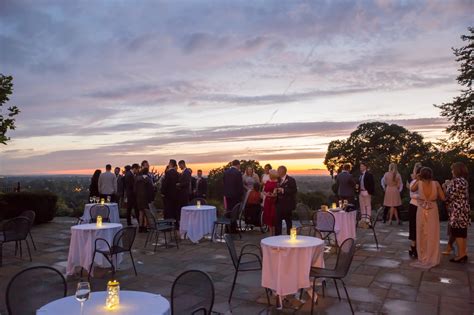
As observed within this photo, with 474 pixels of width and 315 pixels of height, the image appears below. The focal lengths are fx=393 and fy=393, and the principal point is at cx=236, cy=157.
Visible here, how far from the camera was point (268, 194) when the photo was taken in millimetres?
7922

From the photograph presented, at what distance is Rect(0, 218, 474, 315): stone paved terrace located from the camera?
4.58 meters

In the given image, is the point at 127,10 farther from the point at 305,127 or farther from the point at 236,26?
the point at 305,127

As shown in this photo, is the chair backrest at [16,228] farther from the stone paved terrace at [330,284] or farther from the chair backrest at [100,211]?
the chair backrest at [100,211]

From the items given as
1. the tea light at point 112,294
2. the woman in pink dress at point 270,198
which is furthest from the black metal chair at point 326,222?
the tea light at point 112,294

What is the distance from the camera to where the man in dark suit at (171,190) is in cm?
977

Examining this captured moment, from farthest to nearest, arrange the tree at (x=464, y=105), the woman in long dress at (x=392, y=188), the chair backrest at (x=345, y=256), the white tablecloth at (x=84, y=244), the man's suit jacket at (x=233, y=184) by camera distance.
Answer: the tree at (x=464, y=105)
the woman in long dress at (x=392, y=188)
the man's suit jacket at (x=233, y=184)
the white tablecloth at (x=84, y=244)
the chair backrest at (x=345, y=256)

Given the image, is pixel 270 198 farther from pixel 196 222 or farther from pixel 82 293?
pixel 82 293

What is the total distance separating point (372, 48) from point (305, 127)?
6.49 m

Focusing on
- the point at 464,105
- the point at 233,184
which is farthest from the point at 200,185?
the point at 464,105

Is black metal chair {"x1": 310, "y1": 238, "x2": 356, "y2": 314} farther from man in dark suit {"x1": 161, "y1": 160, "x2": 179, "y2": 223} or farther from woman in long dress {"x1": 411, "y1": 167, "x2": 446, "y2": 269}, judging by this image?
man in dark suit {"x1": 161, "y1": 160, "x2": 179, "y2": 223}

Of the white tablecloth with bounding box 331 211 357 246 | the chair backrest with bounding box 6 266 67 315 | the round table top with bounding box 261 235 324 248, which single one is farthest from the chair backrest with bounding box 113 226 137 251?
the white tablecloth with bounding box 331 211 357 246

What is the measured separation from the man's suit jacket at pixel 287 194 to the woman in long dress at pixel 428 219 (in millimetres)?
2162

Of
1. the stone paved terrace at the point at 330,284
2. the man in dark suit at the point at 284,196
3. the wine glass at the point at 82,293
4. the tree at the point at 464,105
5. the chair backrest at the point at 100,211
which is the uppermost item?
the tree at the point at 464,105

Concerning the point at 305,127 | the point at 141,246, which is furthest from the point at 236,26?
the point at 305,127
